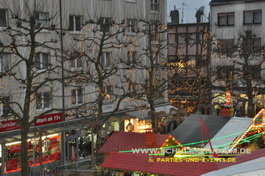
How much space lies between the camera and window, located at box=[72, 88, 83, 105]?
28.1 metres

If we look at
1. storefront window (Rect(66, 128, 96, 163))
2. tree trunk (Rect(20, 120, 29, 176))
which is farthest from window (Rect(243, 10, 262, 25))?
tree trunk (Rect(20, 120, 29, 176))

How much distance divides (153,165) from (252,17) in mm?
32907

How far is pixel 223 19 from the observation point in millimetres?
45594

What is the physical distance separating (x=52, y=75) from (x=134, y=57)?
7.73 m

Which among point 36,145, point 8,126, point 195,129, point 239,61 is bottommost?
point 36,145

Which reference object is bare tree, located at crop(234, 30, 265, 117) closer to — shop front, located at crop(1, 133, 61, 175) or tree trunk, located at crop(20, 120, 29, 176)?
shop front, located at crop(1, 133, 61, 175)

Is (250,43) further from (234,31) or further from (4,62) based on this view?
(4,62)

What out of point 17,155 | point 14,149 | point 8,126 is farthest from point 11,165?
point 8,126

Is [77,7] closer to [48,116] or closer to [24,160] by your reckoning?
[48,116]

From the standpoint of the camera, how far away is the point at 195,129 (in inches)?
765

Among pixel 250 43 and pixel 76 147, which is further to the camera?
pixel 250 43

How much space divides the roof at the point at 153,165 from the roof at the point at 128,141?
1.57 m

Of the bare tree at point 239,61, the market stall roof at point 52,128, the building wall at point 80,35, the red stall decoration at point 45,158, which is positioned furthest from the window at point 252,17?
the red stall decoration at point 45,158

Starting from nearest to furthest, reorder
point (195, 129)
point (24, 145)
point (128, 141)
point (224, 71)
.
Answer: point (128, 141) < point (24, 145) < point (195, 129) < point (224, 71)
